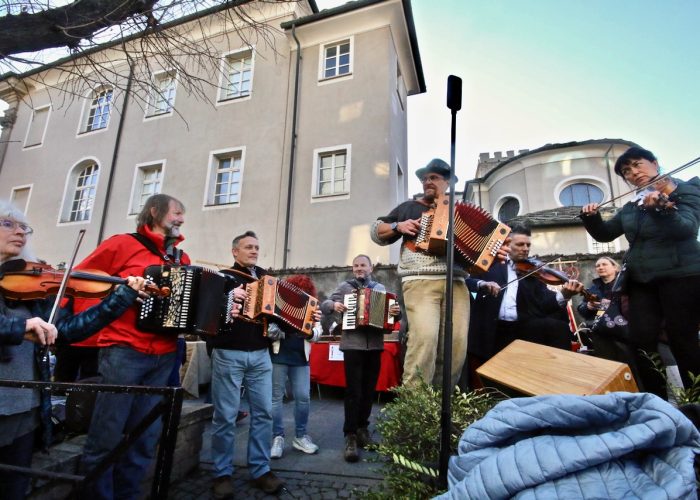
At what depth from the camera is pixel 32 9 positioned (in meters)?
3.36

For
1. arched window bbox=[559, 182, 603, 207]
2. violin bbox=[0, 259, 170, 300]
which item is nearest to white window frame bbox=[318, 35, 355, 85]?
violin bbox=[0, 259, 170, 300]

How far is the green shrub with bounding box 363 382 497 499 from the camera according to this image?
5.06 ft

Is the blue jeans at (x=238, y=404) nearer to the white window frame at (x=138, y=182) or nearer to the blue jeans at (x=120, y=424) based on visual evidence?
the blue jeans at (x=120, y=424)

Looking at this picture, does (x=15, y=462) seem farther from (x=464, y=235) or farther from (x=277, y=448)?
(x=464, y=235)

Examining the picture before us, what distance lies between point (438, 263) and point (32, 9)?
13.8 feet

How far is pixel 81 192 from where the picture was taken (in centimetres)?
1441

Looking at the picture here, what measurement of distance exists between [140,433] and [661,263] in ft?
10.5

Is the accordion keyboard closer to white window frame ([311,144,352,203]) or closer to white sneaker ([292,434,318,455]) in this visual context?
white sneaker ([292,434,318,455])

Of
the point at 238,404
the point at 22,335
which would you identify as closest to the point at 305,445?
the point at 238,404

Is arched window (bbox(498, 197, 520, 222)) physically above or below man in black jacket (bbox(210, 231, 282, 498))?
above

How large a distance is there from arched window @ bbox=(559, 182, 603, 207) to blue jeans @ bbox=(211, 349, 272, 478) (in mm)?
21643

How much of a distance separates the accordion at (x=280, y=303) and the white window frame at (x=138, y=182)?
11439 millimetres

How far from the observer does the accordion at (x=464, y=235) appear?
2.88 meters

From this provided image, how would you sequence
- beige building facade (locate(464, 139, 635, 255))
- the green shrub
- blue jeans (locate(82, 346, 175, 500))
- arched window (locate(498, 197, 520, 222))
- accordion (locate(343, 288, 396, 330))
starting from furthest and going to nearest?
arched window (locate(498, 197, 520, 222)), beige building facade (locate(464, 139, 635, 255)), accordion (locate(343, 288, 396, 330)), blue jeans (locate(82, 346, 175, 500)), the green shrub
